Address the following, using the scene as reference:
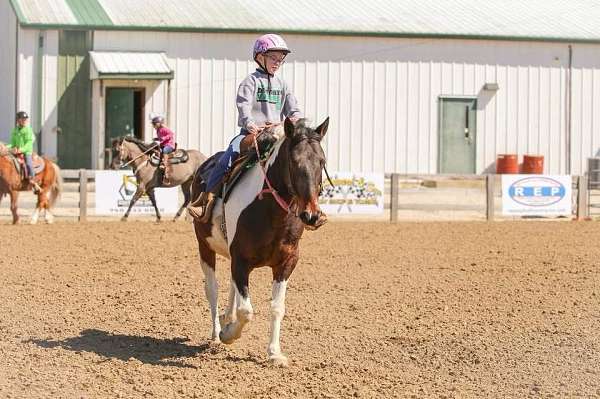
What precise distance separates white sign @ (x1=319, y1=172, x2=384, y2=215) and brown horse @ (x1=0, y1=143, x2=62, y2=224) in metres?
5.63

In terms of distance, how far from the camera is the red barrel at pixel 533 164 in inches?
1185

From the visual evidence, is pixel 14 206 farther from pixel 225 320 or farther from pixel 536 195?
pixel 225 320

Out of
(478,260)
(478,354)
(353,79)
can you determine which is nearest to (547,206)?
(353,79)

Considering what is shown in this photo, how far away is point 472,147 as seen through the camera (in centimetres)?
3064

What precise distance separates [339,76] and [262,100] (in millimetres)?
20664

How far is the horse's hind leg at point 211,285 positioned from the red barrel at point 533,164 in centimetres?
2148

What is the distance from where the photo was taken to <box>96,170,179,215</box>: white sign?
23.2 metres

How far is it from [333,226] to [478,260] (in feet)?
20.2

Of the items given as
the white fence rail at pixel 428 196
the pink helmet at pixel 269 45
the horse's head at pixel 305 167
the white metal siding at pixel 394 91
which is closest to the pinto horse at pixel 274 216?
the horse's head at pixel 305 167

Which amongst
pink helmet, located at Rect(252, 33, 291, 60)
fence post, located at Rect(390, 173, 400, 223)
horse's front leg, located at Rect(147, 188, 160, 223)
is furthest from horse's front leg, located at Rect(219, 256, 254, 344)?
fence post, located at Rect(390, 173, 400, 223)

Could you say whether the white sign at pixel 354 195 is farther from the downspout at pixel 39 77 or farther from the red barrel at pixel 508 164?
the downspout at pixel 39 77

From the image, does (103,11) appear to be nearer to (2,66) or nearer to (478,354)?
(2,66)

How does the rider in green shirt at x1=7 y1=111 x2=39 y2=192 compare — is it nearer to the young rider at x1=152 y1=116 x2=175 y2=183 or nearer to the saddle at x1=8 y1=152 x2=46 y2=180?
the saddle at x1=8 y1=152 x2=46 y2=180

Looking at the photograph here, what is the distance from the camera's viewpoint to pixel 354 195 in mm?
24141
